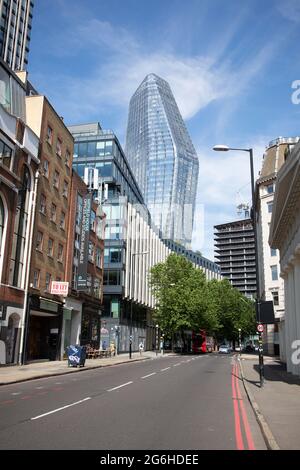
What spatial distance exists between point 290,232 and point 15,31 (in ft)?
273

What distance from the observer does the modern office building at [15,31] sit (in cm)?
8475

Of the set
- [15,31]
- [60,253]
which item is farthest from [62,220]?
[15,31]

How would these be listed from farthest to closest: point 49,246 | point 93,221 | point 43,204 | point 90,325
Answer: point 93,221 < point 90,325 < point 49,246 < point 43,204

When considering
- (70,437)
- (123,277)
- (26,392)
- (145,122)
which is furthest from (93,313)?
(145,122)

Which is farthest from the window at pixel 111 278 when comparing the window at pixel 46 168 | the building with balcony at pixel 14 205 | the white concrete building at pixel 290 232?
the white concrete building at pixel 290 232

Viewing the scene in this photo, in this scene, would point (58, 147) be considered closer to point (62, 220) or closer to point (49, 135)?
point (49, 135)

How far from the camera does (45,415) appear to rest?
10.9 metres

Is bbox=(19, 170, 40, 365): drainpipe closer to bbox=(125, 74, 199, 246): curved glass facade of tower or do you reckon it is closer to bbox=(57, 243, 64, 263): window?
bbox=(57, 243, 64, 263): window

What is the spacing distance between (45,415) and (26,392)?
6120 millimetres

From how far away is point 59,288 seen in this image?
3419 centimetres

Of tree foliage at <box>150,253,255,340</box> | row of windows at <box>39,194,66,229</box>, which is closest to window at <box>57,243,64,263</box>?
row of windows at <box>39,194,66,229</box>

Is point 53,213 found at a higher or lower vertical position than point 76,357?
higher

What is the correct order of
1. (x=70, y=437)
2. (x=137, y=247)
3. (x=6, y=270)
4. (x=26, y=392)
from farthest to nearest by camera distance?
(x=137, y=247) → (x=6, y=270) → (x=26, y=392) → (x=70, y=437)
